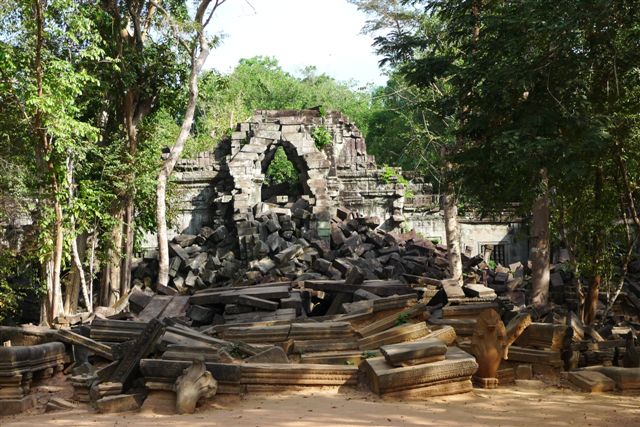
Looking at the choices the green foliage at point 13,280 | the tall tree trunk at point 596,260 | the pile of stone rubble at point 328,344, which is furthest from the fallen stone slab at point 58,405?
the tall tree trunk at point 596,260

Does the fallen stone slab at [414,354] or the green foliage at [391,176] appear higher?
the green foliage at [391,176]

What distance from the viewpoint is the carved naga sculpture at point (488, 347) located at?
7844mm

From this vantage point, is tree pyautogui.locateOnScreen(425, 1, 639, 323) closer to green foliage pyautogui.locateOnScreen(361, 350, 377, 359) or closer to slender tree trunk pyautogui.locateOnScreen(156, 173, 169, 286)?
green foliage pyautogui.locateOnScreen(361, 350, 377, 359)

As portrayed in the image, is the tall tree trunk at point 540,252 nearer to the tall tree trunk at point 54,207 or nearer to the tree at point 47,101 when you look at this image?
the tree at point 47,101

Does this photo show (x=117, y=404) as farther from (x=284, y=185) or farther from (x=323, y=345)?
(x=284, y=185)

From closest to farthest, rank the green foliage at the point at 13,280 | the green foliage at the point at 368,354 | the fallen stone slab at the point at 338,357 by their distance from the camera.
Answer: the fallen stone slab at the point at 338,357, the green foliage at the point at 368,354, the green foliage at the point at 13,280

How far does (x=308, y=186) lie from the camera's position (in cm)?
1808

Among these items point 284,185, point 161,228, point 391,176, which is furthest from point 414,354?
point 284,185

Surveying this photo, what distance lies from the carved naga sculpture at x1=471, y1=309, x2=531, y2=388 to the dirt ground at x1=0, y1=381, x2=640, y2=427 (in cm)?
27

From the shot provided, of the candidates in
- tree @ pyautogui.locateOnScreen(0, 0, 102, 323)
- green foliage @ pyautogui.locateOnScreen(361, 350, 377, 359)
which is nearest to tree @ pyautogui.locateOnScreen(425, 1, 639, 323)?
green foliage @ pyautogui.locateOnScreen(361, 350, 377, 359)

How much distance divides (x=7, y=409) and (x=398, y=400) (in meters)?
4.46

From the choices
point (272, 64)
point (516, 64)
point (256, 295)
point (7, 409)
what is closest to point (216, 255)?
point (256, 295)

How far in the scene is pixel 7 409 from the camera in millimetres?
7402

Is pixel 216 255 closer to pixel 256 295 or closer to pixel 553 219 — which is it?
pixel 256 295
